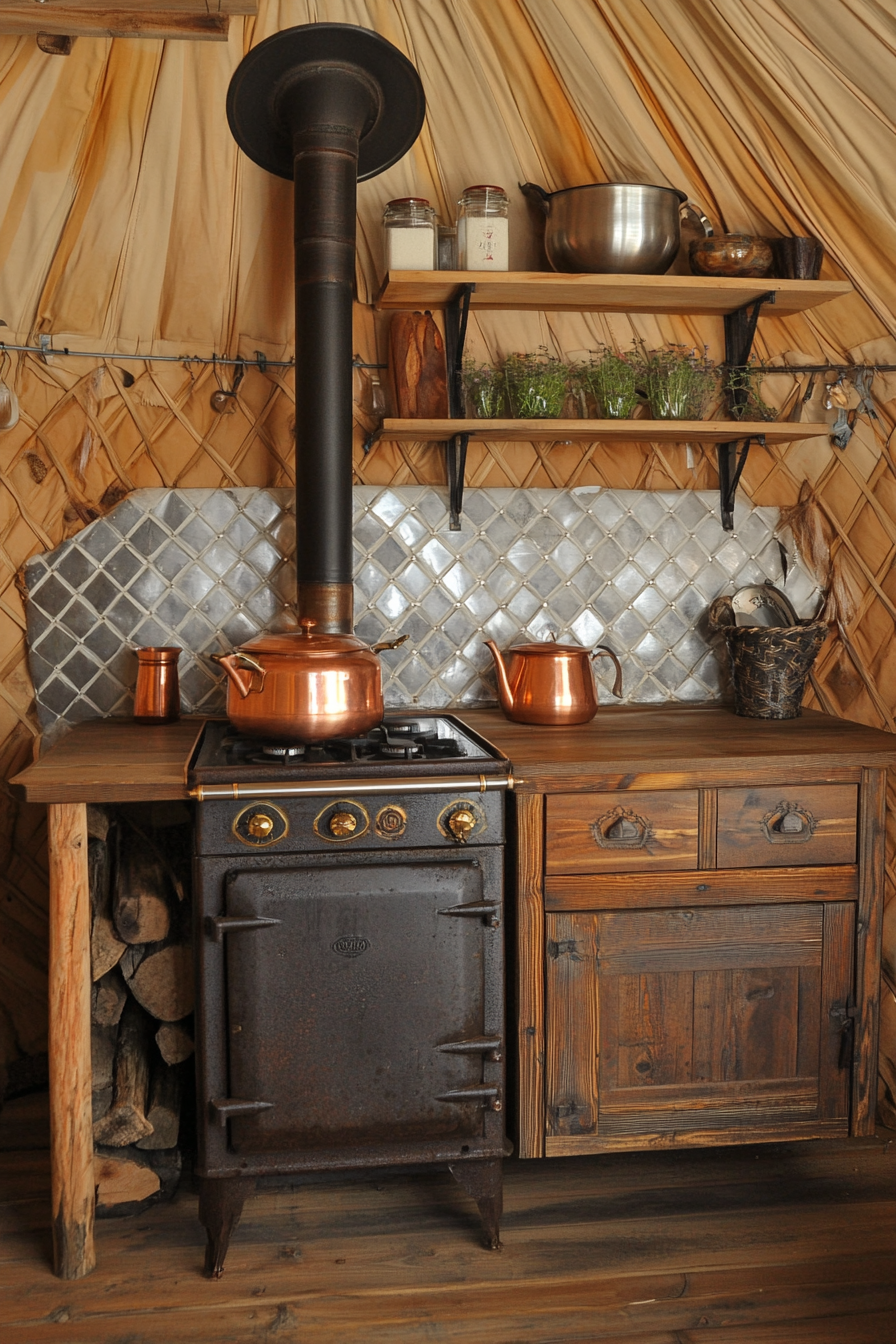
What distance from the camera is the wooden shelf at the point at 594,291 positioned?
2.39 m

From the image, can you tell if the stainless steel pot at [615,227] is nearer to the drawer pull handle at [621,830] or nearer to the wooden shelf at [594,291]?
the wooden shelf at [594,291]

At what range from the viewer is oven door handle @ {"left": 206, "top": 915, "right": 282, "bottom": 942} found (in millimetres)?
1888

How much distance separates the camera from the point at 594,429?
2453 mm

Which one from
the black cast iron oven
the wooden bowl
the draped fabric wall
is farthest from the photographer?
the wooden bowl

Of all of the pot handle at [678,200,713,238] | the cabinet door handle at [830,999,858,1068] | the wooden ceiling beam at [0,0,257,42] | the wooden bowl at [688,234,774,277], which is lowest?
the cabinet door handle at [830,999,858,1068]

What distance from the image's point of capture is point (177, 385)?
261 centimetres

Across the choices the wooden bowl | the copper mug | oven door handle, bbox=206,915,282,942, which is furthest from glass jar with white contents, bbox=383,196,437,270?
oven door handle, bbox=206,915,282,942

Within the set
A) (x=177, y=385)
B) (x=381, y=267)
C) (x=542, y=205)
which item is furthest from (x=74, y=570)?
(x=542, y=205)

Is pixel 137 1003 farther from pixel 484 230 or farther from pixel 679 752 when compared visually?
pixel 484 230

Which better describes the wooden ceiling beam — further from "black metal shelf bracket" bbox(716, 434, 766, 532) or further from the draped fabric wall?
"black metal shelf bracket" bbox(716, 434, 766, 532)

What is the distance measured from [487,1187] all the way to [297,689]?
1027mm

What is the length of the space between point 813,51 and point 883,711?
5.00ft

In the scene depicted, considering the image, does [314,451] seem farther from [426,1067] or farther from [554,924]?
[426,1067]

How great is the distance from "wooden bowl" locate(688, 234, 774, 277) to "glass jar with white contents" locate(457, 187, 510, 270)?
1.58ft
